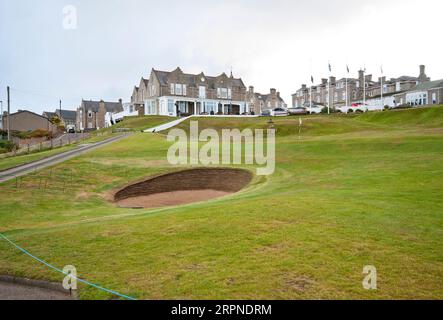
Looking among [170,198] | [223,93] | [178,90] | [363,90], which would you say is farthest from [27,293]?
[363,90]

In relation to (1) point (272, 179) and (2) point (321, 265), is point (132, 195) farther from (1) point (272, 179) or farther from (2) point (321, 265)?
(2) point (321, 265)

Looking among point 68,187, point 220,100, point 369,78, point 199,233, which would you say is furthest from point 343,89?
point 199,233

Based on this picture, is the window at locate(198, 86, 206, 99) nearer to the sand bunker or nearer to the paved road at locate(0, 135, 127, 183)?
the paved road at locate(0, 135, 127, 183)

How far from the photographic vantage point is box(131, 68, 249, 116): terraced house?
308 feet

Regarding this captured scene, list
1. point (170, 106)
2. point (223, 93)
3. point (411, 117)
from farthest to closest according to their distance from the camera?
point (223, 93) < point (170, 106) < point (411, 117)

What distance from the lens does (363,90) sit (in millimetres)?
118000

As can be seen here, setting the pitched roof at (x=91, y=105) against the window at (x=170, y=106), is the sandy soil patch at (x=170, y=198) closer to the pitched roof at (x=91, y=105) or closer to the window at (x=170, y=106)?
the window at (x=170, y=106)

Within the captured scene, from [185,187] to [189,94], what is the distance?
7061 cm

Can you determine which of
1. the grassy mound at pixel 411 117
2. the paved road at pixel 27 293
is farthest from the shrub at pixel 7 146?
the grassy mound at pixel 411 117

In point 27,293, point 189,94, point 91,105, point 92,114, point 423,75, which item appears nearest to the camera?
point 27,293

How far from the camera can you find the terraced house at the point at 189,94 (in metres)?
93.9

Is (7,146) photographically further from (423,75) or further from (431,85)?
(423,75)

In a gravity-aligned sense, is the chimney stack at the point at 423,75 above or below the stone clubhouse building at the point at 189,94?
above

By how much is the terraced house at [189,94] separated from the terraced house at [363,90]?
855 inches
